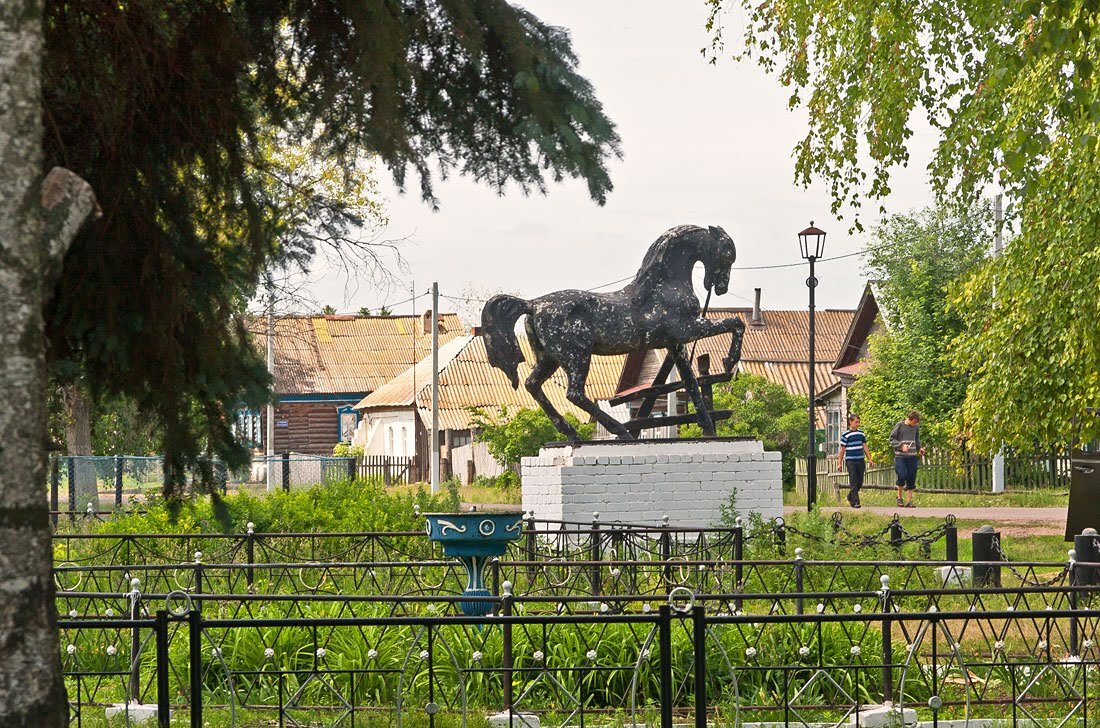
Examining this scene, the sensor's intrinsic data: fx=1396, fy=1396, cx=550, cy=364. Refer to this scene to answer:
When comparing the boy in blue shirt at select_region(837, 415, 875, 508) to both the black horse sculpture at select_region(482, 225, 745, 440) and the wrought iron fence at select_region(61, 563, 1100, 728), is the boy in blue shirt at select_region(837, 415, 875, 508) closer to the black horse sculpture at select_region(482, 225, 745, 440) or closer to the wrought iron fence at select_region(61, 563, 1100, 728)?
the black horse sculpture at select_region(482, 225, 745, 440)

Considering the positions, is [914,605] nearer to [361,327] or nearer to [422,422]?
[422,422]

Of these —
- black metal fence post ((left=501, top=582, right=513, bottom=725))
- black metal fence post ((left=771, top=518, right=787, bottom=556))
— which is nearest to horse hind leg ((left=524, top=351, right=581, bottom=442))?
black metal fence post ((left=771, top=518, right=787, bottom=556))

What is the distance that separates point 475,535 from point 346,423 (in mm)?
55647

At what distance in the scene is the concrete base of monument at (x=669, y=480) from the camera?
54.5 ft

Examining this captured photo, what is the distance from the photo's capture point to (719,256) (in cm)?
1680

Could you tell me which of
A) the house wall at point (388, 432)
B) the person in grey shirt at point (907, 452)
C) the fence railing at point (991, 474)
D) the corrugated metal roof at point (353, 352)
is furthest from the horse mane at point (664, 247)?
the corrugated metal roof at point (353, 352)

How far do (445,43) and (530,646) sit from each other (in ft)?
13.1

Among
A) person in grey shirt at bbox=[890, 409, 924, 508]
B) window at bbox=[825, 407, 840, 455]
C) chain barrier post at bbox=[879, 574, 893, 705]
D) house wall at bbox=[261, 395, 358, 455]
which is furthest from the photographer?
house wall at bbox=[261, 395, 358, 455]

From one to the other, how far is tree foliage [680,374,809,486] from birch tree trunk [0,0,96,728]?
29485 millimetres

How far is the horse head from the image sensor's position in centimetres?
1681

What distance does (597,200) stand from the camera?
561 cm

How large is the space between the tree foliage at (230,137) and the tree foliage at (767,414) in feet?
88.6

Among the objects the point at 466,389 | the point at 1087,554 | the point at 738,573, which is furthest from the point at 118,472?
the point at 466,389

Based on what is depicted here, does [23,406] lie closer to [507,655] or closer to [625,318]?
[507,655]
